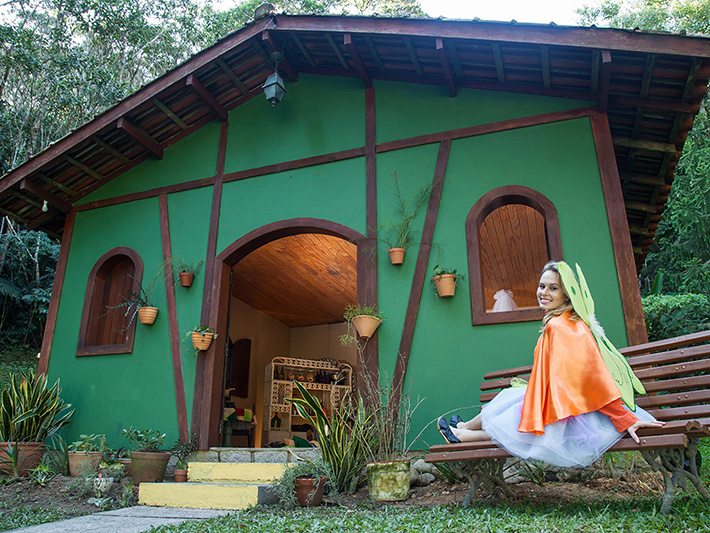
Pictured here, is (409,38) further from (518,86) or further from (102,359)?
(102,359)

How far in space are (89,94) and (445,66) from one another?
10.5 meters

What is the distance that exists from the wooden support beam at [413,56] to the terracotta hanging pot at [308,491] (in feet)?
13.4

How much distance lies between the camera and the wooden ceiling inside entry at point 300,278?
26.6 ft

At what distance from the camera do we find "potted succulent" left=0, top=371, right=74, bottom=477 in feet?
17.7

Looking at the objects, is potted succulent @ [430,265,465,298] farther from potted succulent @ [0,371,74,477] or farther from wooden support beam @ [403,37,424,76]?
potted succulent @ [0,371,74,477]

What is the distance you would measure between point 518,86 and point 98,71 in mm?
10983

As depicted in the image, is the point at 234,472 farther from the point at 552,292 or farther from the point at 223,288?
the point at 552,292

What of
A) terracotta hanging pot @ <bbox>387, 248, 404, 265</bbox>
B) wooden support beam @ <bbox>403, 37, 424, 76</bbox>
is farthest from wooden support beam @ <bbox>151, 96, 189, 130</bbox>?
terracotta hanging pot @ <bbox>387, 248, 404, 265</bbox>

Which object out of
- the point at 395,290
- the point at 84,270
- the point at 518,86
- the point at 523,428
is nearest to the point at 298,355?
the point at 84,270

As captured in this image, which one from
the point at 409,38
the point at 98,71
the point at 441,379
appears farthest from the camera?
the point at 98,71

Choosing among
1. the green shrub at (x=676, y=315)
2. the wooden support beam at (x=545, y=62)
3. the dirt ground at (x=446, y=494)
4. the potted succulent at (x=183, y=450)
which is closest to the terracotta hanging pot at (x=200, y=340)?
the potted succulent at (x=183, y=450)

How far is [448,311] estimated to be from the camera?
204 inches

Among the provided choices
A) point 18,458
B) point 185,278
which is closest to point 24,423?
point 18,458

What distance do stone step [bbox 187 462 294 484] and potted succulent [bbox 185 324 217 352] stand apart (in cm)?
127
